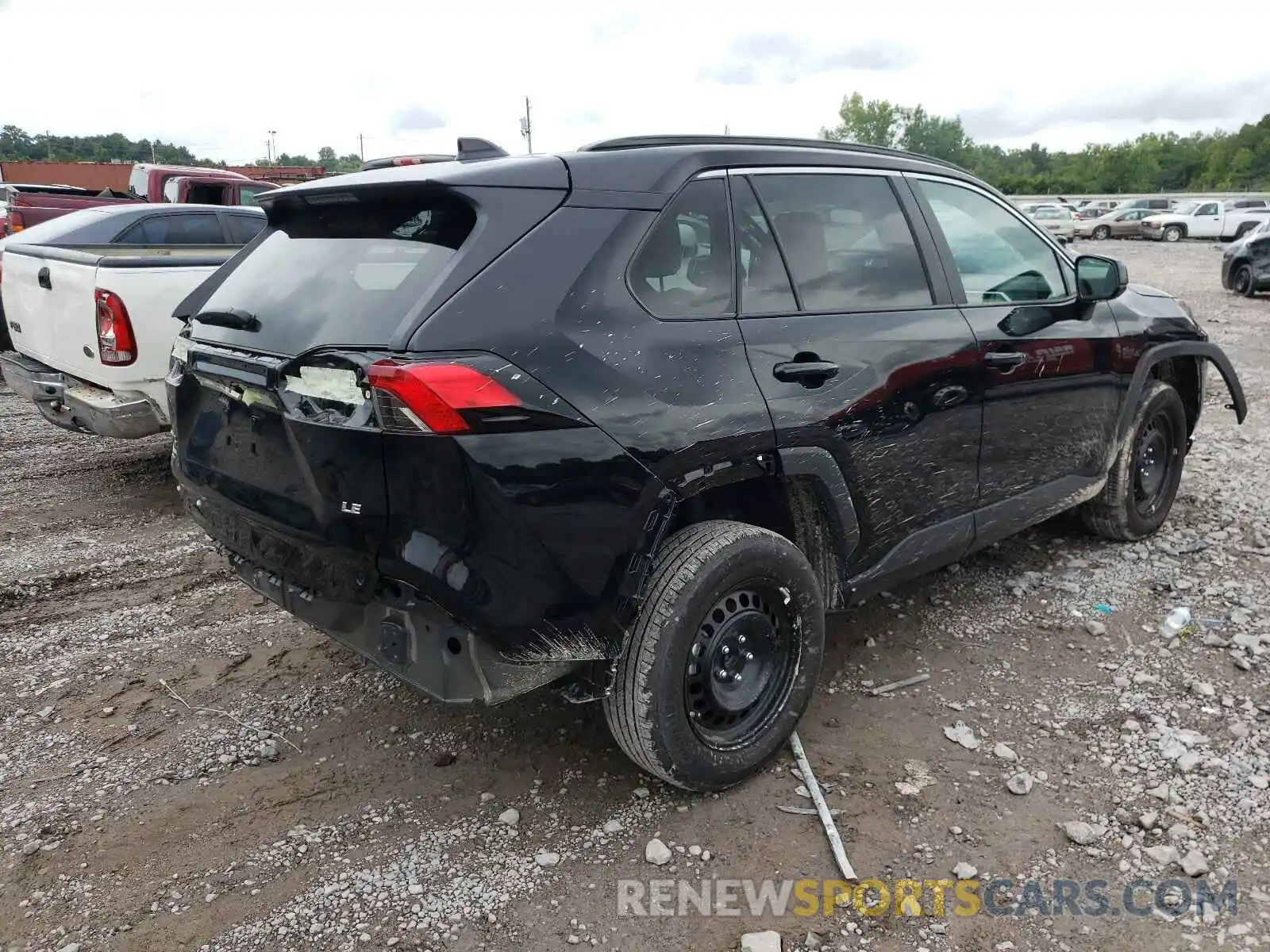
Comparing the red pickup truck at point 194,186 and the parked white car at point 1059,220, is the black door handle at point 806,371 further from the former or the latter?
the parked white car at point 1059,220

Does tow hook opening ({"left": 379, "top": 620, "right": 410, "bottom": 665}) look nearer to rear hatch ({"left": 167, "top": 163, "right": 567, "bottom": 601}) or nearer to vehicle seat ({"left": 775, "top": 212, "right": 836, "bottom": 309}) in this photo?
rear hatch ({"left": 167, "top": 163, "right": 567, "bottom": 601})

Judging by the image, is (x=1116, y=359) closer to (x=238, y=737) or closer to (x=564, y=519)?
(x=564, y=519)

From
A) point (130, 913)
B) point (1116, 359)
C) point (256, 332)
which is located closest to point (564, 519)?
point (256, 332)

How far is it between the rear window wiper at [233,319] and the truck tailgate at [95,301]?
2.38 metres

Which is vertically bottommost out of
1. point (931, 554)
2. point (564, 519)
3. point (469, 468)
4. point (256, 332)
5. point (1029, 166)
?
point (931, 554)

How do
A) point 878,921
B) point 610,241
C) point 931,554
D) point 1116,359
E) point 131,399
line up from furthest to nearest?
point 131,399
point 1116,359
point 931,554
point 610,241
point 878,921

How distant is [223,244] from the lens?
24.8ft

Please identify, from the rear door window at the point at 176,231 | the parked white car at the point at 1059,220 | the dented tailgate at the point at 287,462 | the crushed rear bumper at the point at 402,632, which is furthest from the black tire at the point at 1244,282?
the parked white car at the point at 1059,220

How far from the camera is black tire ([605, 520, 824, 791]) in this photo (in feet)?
8.24

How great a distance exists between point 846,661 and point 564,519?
1787 millimetres

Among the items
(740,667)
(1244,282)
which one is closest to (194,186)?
(740,667)

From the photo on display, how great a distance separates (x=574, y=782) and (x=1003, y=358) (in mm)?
2205

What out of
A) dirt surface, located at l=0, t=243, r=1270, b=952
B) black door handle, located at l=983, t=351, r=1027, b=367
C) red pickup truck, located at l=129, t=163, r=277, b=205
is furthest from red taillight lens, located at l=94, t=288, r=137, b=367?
red pickup truck, located at l=129, t=163, r=277, b=205

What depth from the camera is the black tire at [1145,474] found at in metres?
4.45
